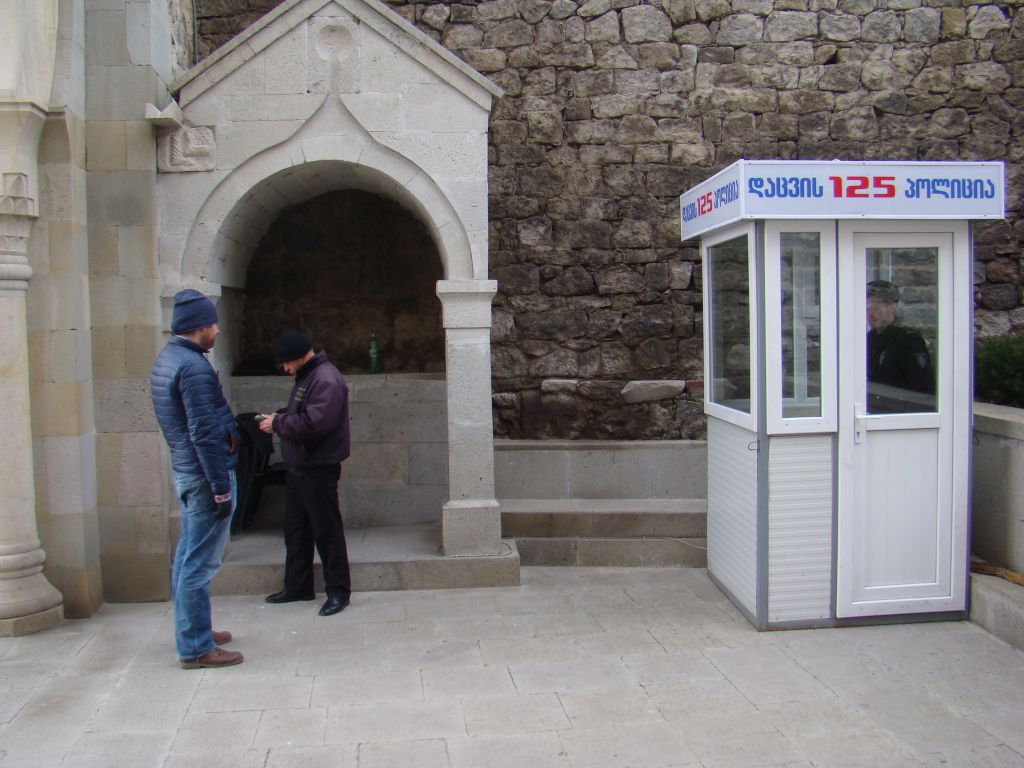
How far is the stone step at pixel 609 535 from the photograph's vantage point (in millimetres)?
6371

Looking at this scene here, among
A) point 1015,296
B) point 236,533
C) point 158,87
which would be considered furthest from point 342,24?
point 1015,296

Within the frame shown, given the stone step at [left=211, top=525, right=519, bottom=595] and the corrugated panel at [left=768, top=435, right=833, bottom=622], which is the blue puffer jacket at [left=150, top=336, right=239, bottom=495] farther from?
the corrugated panel at [left=768, top=435, right=833, bottom=622]

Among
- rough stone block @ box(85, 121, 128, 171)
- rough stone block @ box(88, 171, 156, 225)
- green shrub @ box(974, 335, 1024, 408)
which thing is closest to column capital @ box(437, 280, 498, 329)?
rough stone block @ box(88, 171, 156, 225)

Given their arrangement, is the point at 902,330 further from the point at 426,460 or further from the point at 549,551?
the point at 426,460

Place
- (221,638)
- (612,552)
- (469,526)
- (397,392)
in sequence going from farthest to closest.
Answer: (397,392), (612,552), (469,526), (221,638)

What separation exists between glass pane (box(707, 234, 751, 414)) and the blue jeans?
9.40ft

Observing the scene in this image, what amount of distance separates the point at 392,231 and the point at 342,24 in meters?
1.92

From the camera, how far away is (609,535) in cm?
651

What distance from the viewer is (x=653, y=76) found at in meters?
7.70

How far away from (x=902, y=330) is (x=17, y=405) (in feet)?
15.8

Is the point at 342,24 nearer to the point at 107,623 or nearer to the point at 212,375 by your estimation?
the point at 212,375

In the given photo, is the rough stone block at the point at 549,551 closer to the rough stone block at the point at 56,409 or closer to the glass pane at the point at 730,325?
the glass pane at the point at 730,325

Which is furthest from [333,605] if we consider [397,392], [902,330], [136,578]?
[902,330]

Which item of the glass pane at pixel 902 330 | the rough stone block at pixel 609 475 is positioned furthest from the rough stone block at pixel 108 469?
the glass pane at pixel 902 330
